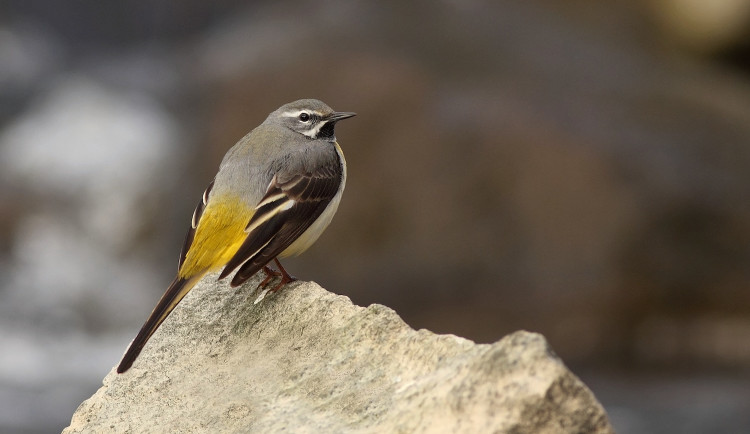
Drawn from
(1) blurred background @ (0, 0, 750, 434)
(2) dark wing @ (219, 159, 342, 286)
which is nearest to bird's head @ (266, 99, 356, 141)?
(2) dark wing @ (219, 159, 342, 286)

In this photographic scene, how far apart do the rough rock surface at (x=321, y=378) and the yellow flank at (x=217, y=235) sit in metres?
0.37

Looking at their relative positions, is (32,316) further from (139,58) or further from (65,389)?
(139,58)

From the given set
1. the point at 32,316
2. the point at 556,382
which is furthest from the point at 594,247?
the point at 556,382

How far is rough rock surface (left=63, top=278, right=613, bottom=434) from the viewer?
14.4 feet

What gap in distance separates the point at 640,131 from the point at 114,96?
1052 centimetres

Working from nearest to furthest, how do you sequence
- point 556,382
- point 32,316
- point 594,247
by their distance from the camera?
point 556,382
point 594,247
point 32,316

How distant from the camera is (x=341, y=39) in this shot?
1695 cm

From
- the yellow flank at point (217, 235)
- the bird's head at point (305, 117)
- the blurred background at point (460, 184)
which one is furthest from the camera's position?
the blurred background at point (460, 184)

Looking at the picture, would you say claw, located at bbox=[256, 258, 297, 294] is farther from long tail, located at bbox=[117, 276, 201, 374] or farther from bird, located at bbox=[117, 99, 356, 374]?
long tail, located at bbox=[117, 276, 201, 374]

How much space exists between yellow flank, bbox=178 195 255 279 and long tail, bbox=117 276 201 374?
0.32ft

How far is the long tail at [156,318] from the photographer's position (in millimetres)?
5684

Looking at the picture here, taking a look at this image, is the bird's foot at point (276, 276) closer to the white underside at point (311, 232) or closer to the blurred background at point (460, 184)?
the white underside at point (311, 232)

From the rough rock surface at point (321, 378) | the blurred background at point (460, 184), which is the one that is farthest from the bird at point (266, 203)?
the blurred background at point (460, 184)

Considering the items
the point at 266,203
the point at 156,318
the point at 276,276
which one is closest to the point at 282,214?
the point at 266,203
